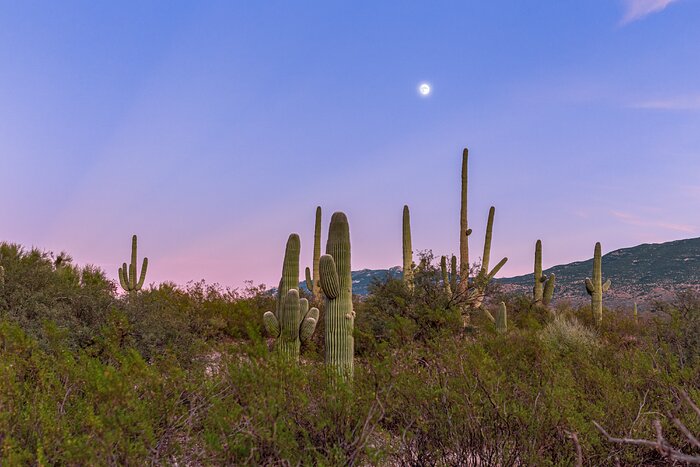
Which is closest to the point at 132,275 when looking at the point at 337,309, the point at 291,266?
the point at 291,266

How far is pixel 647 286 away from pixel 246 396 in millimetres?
64700

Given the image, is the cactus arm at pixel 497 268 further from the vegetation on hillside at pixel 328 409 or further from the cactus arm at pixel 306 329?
the vegetation on hillside at pixel 328 409

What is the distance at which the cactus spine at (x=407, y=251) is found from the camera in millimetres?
19283

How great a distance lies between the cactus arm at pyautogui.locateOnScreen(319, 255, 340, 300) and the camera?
31.3ft

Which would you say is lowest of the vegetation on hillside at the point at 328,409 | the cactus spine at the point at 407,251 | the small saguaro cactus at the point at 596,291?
the vegetation on hillside at the point at 328,409

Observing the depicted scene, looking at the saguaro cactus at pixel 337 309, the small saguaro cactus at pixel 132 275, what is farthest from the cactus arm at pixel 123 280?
the saguaro cactus at pixel 337 309

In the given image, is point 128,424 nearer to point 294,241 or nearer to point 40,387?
point 40,387

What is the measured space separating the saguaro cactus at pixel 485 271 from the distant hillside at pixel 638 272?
31.5 m

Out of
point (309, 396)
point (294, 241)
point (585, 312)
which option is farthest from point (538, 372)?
point (585, 312)

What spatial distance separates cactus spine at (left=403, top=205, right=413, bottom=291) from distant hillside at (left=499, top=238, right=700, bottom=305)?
35.6 metres

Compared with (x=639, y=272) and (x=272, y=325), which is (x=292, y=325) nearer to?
(x=272, y=325)

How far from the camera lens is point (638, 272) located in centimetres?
6694

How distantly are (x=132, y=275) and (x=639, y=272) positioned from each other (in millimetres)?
60775

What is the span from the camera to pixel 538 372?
22.1 feet
